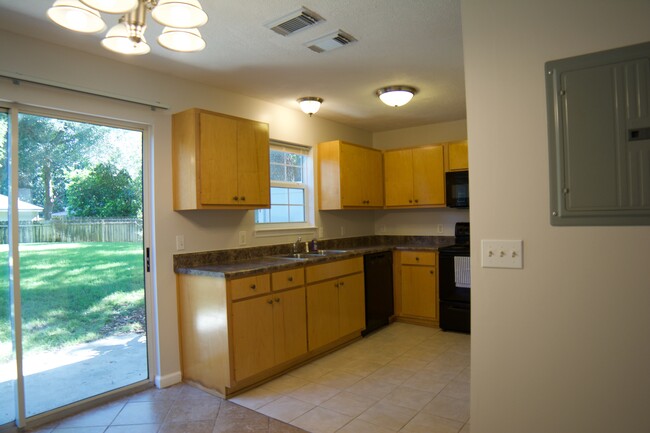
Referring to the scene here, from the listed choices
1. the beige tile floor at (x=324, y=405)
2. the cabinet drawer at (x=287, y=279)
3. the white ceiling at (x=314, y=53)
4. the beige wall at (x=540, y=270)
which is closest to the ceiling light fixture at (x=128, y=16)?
the white ceiling at (x=314, y=53)

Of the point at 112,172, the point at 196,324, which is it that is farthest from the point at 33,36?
the point at 196,324

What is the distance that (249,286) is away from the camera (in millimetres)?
3041

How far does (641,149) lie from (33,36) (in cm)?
326

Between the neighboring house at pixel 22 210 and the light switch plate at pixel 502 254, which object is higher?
the neighboring house at pixel 22 210

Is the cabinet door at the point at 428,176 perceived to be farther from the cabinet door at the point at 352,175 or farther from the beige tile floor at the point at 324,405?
the beige tile floor at the point at 324,405

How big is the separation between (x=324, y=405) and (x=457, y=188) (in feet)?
9.89

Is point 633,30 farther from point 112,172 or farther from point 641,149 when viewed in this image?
point 112,172

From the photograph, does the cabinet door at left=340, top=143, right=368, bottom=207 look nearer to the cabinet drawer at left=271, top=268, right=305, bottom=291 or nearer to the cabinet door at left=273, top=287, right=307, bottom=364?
the cabinet drawer at left=271, top=268, right=305, bottom=291

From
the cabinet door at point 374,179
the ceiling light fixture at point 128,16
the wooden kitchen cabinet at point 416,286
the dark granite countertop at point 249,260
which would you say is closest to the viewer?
the ceiling light fixture at point 128,16

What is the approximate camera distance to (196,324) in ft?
10.4

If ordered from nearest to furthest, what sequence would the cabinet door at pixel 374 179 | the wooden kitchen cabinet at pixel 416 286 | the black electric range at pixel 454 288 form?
the black electric range at pixel 454 288 < the wooden kitchen cabinet at pixel 416 286 < the cabinet door at pixel 374 179

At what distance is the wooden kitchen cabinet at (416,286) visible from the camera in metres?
4.73

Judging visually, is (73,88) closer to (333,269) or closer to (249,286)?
(249,286)

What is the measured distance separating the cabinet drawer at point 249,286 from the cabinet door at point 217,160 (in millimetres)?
668
